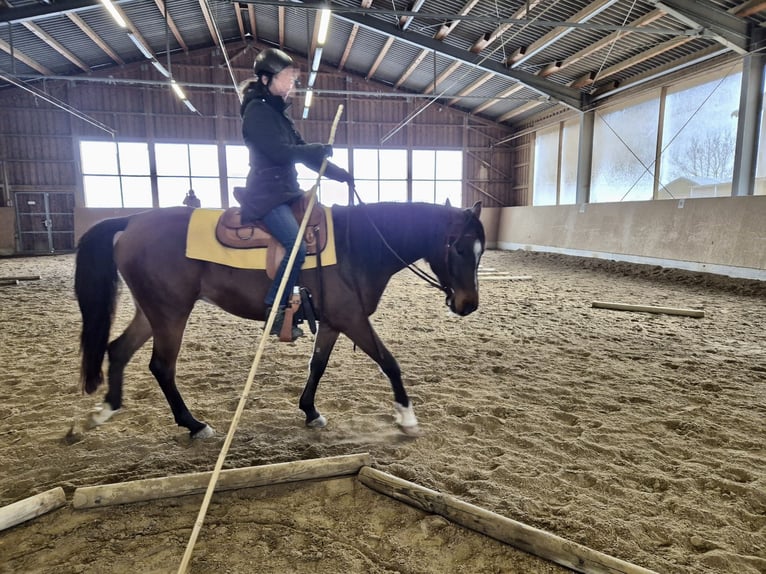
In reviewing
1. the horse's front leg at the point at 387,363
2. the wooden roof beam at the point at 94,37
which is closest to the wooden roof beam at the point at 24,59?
the wooden roof beam at the point at 94,37

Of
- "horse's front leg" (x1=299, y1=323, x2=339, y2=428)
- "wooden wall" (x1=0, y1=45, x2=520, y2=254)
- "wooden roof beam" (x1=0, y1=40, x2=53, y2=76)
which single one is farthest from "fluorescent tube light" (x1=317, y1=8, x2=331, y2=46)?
"wooden roof beam" (x1=0, y1=40, x2=53, y2=76)

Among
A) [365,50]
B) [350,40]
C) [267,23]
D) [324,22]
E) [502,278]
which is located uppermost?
[267,23]

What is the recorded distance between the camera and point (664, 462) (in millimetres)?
2383

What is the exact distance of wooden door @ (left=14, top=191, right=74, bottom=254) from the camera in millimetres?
18219

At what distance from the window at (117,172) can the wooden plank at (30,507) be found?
1924 cm

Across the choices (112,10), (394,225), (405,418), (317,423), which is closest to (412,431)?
(405,418)

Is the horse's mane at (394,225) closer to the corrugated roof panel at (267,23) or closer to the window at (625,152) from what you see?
the window at (625,152)

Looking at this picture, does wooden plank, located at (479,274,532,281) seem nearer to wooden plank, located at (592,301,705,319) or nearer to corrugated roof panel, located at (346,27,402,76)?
wooden plank, located at (592,301,705,319)

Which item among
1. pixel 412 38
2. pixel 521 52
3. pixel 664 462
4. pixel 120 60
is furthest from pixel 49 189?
pixel 664 462

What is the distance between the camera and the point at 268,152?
2.53 m

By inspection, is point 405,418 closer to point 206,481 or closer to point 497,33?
point 206,481

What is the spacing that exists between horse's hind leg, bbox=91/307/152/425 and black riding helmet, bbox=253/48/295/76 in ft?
5.87

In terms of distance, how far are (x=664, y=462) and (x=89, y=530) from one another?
3.00 metres

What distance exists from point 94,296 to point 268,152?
1505 mm
